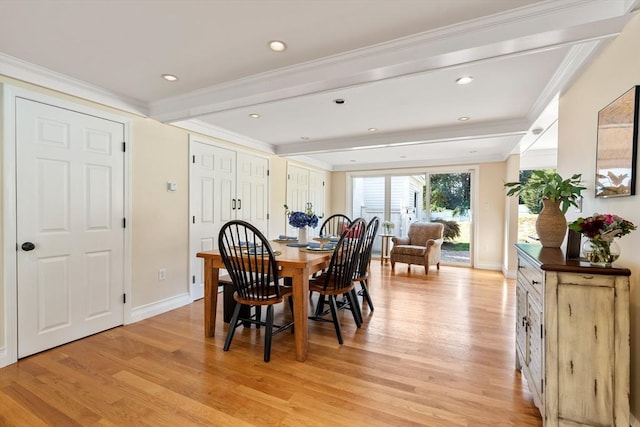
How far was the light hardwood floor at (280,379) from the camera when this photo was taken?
1707mm

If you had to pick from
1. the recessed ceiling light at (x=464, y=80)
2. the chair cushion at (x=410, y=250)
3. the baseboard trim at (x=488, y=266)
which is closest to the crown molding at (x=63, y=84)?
the recessed ceiling light at (x=464, y=80)

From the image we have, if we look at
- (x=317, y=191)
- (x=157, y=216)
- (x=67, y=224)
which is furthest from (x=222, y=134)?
(x=317, y=191)

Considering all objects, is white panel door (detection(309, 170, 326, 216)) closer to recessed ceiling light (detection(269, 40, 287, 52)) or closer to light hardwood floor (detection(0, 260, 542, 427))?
light hardwood floor (detection(0, 260, 542, 427))

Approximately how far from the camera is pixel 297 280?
2371mm

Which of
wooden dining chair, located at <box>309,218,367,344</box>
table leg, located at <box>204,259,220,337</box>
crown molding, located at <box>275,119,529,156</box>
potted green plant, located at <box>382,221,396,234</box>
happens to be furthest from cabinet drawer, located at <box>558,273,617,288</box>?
potted green plant, located at <box>382,221,396,234</box>

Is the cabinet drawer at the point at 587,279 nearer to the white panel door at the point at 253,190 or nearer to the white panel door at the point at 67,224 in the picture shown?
the white panel door at the point at 67,224

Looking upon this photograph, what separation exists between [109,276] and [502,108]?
A: 441cm

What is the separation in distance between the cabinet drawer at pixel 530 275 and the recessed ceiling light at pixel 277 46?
2070 millimetres

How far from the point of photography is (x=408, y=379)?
207cm

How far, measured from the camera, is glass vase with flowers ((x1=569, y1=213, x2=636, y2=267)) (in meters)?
1.44

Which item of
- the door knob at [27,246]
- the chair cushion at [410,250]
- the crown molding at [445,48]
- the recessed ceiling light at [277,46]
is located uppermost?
the recessed ceiling light at [277,46]

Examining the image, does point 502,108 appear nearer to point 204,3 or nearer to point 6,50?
point 204,3

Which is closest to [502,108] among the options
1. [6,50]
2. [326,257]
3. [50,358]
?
[326,257]

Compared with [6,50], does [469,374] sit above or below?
below
